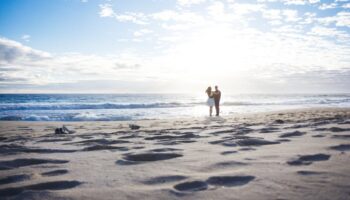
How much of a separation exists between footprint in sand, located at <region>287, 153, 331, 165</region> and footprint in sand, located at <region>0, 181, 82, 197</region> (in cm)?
168

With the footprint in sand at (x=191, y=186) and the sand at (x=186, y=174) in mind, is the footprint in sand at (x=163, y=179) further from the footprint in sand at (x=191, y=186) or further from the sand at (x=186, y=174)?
the footprint in sand at (x=191, y=186)

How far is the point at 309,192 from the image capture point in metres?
1.65

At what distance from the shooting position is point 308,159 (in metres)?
2.54

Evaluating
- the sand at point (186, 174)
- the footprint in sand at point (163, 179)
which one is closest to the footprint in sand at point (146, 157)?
the sand at point (186, 174)

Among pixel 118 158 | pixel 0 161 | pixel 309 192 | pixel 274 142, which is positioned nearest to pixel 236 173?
pixel 309 192

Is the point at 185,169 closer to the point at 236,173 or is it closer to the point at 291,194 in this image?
the point at 236,173

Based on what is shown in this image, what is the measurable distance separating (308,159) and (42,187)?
211 centimetres

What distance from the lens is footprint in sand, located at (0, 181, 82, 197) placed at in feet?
6.05

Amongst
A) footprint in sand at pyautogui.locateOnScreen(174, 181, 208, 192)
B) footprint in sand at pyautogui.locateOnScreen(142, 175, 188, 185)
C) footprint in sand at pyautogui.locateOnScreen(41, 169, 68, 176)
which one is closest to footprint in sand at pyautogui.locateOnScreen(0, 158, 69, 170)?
footprint in sand at pyautogui.locateOnScreen(41, 169, 68, 176)

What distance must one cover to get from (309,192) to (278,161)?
83 cm

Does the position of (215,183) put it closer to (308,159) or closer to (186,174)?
(186,174)

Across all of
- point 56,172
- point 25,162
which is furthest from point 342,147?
point 25,162

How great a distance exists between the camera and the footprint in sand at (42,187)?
184 cm

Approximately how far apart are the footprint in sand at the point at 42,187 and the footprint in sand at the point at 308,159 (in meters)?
1.68
